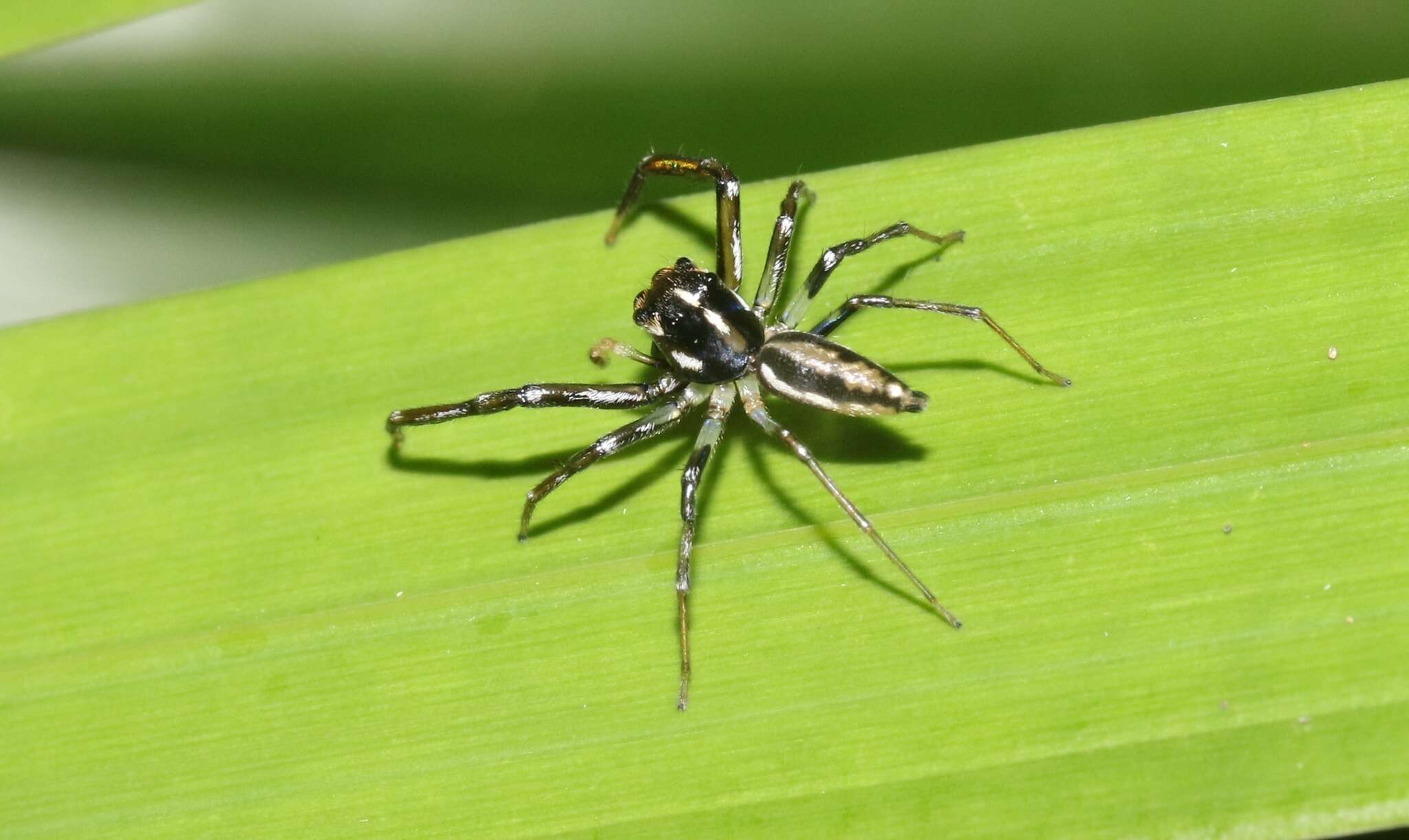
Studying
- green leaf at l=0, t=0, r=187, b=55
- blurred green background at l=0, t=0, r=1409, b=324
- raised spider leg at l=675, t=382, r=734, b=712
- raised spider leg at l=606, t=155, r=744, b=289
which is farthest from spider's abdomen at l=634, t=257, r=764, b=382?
green leaf at l=0, t=0, r=187, b=55

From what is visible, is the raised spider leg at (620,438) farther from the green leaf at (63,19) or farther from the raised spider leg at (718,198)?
the green leaf at (63,19)

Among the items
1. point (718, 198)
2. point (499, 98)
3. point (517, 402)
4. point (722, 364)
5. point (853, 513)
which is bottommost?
point (853, 513)

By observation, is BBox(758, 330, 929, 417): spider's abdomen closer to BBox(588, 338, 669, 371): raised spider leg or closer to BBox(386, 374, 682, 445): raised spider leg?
BBox(588, 338, 669, 371): raised spider leg

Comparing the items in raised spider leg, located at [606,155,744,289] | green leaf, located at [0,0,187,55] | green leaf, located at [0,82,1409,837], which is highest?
green leaf, located at [0,0,187,55]

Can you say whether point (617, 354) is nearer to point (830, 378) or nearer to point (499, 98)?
point (830, 378)

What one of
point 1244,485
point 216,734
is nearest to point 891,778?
point 1244,485

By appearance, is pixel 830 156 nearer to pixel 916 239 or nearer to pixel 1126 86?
pixel 916 239

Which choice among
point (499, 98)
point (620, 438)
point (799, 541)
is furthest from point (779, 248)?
A: point (499, 98)
